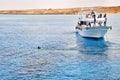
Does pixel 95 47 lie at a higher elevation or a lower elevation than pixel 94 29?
lower

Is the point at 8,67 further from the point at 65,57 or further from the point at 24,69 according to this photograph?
the point at 65,57

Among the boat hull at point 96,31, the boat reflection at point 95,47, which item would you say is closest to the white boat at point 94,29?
the boat hull at point 96,31

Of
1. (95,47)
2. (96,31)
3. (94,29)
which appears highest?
(94,29)

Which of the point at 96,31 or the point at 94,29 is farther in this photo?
the point at 96,31

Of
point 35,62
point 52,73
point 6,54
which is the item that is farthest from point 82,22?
point 52,73

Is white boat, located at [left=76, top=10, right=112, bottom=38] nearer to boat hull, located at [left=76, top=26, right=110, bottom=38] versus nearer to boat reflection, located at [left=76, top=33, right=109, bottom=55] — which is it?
boat hull, located at [left=76, top=26, right=110, bottom=38]

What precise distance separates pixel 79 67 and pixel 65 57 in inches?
279

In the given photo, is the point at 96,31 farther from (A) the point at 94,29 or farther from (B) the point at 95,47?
(B) the point at 95,47

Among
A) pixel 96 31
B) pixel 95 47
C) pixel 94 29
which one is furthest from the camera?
pixel 96 31

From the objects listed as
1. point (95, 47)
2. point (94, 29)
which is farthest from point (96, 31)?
point (95, 47)

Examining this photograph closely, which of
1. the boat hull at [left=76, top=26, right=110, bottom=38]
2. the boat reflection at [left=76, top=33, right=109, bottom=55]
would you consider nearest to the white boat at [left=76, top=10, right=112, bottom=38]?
the boat hull at [left=76, top=26, right=110, bottom=38]

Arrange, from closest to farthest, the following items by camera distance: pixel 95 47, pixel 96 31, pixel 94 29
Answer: pixel 95 47, pixel 94 29, pixel 96 31

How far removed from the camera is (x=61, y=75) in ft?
114

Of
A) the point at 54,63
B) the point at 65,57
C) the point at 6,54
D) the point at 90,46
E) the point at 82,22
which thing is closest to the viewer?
the point at 54,63
